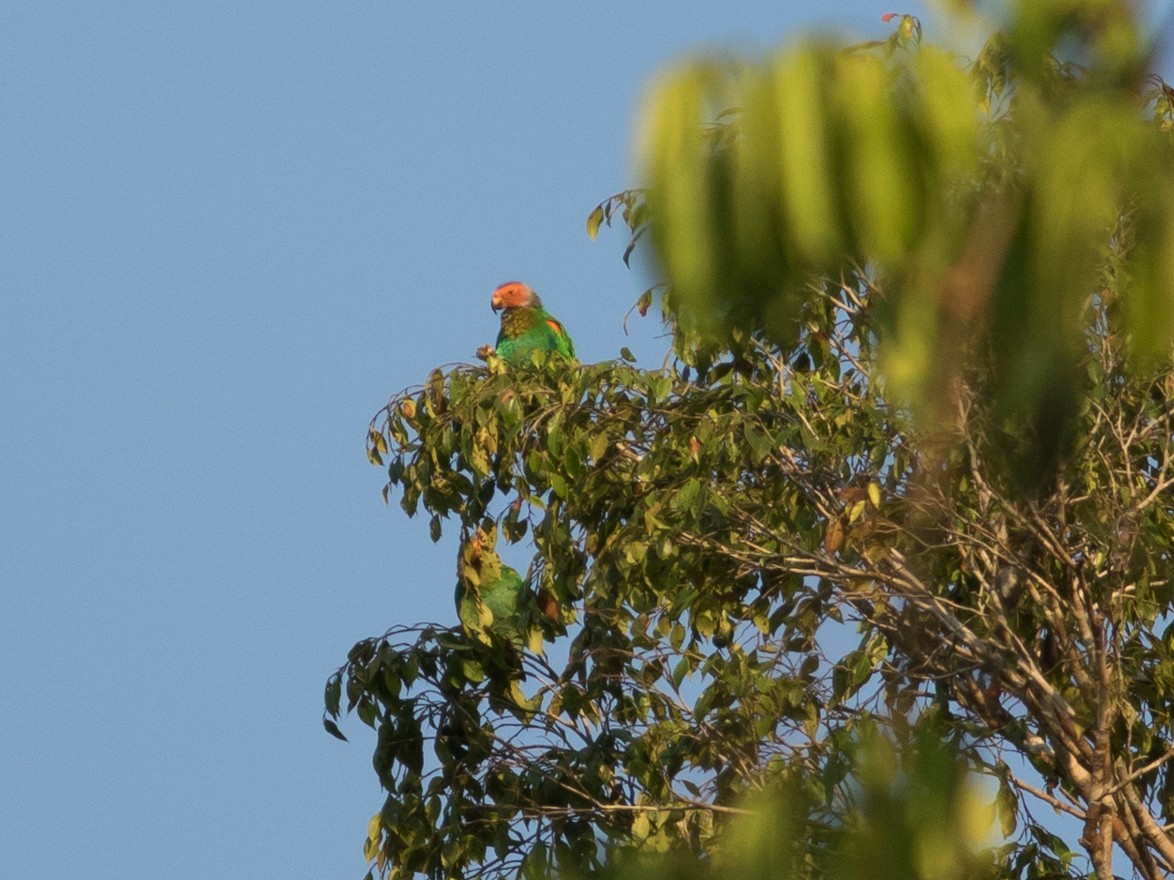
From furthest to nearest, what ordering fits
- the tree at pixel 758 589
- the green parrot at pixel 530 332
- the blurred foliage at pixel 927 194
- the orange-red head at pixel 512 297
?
the orange-red head at pixel 512 297, the green parrot at pixel 530 332, the tree at pixel 758 589, the blurred foliage at pixel 927 194

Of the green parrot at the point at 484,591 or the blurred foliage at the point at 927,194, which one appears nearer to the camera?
the blurred foliage at the point at 927,194

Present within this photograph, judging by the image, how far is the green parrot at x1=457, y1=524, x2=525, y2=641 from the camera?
17.7 feet

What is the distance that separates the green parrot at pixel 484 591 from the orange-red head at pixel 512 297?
3.71m

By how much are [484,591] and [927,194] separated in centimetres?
446

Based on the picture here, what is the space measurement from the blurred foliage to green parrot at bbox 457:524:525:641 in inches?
167

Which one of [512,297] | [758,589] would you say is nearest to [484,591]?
[758,589]

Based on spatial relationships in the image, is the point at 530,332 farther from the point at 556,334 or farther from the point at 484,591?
the point at 484,591

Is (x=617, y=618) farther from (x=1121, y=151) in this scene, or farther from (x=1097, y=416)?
(x=1121, y=151)

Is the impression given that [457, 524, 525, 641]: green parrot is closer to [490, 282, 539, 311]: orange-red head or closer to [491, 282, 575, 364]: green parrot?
[491, 282, 575, 364]: green parrot

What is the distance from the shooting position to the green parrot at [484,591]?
5.40 meters

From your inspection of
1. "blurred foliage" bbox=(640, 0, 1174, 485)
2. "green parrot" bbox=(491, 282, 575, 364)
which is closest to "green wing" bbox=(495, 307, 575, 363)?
"green parrot" bbox=(491, 282, 575, 364)

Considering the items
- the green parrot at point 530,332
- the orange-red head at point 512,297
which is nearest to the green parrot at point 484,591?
the green parrot at point 530,332

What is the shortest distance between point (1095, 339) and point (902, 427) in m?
0.72

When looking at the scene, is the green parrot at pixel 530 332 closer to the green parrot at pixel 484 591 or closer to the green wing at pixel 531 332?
the green wing at pixel 531 332
